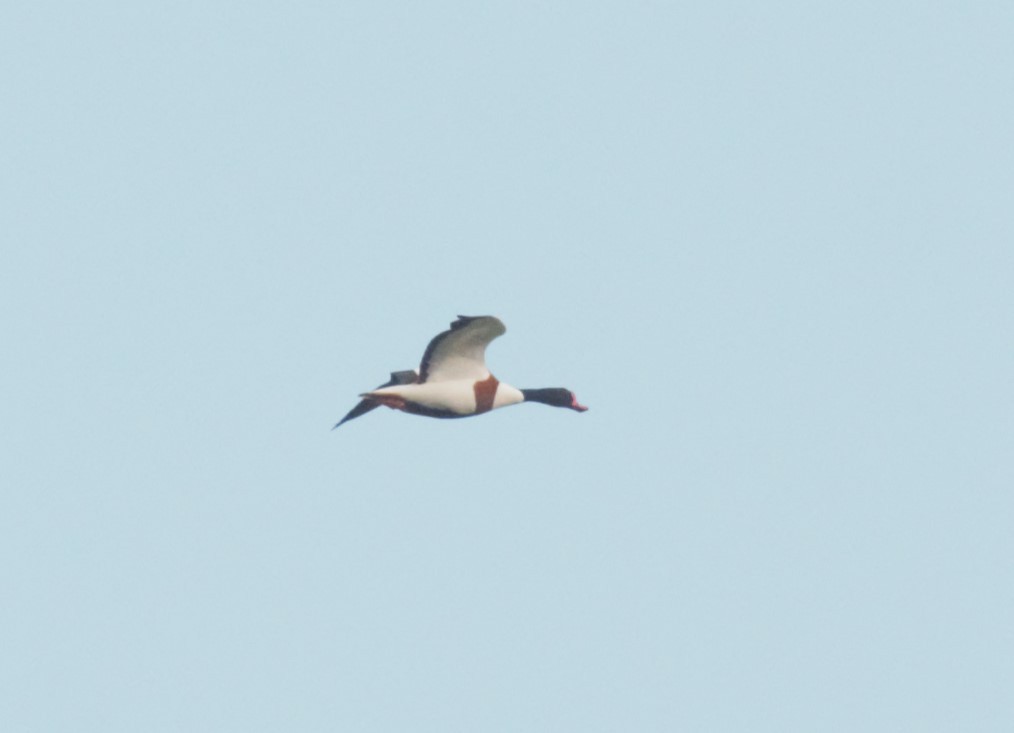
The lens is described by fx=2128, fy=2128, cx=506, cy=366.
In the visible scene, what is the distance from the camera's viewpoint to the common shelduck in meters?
27.6

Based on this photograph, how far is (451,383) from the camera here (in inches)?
1121

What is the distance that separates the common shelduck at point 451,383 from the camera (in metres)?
27.6

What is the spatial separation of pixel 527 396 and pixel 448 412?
2.24m

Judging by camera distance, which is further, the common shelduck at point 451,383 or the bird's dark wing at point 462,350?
the common shelduck at point 451,383

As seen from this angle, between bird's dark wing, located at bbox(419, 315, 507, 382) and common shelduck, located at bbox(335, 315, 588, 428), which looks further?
common shelduck, located at bbox(335, 315, 588, 428)

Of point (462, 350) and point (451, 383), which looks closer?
point (462, 350)

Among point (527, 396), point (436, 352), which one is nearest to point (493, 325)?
point (436, 352)

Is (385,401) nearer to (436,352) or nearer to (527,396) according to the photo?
(436,352)

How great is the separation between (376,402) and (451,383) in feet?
3.71

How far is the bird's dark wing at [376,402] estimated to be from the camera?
94.7 feet

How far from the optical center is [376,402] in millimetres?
28875

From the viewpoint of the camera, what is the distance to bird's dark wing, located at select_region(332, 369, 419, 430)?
94.7ft

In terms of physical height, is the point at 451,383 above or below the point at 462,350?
below

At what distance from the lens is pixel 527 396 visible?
101 feet
